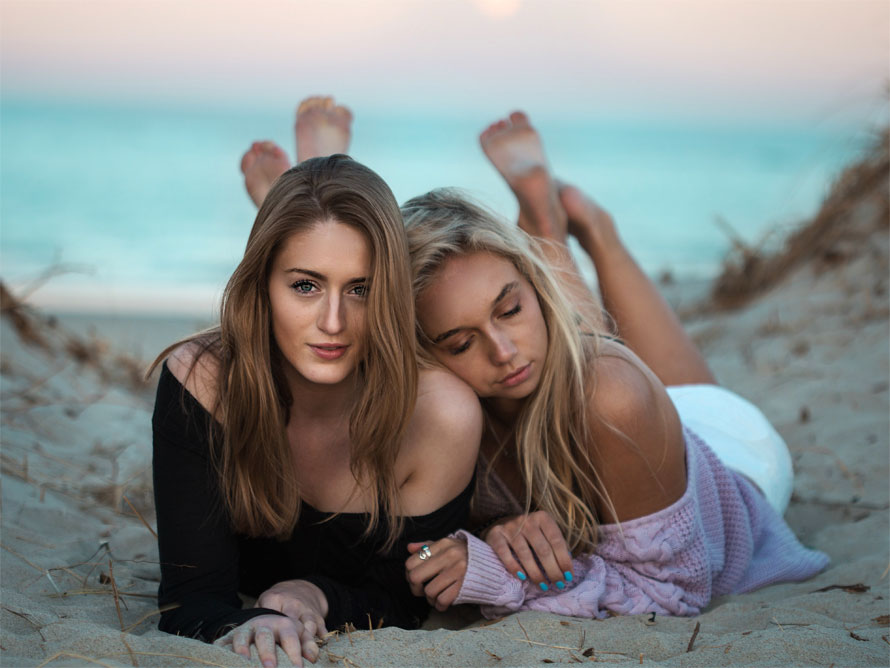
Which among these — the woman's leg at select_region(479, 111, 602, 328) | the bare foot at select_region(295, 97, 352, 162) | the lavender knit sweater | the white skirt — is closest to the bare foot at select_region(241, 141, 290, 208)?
the bare foot at select_region(295, 97, 352, 162)

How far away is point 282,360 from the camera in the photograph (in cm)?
258

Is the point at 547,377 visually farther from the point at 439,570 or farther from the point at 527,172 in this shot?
the point at 527,172

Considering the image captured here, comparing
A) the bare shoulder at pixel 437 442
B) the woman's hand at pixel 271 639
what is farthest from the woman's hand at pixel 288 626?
the bare shoulder at pixel 437 442

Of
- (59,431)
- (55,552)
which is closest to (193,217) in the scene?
(59,431)

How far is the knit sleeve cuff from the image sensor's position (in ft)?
8.45

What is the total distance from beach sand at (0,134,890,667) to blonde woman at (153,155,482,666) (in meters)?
0.20

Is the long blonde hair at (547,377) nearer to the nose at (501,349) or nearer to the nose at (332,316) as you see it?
the nose at (501,349)

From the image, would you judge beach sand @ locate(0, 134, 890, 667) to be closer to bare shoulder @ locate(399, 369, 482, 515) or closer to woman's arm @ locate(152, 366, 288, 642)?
woman's arm @ locate(152, 366, 288, 642)

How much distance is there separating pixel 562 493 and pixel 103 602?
4.84 ft

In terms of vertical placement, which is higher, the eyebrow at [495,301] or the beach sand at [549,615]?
the eyebrow at [495,301]

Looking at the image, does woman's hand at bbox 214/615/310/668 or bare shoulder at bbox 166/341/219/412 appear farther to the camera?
bare shoulder at bbox 166/341/219/412

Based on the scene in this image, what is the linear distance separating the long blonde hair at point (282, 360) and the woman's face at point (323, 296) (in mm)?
29

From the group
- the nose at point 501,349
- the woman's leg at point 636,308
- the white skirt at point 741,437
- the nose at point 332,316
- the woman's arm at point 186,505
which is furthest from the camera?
the woman's leg at point 636,308

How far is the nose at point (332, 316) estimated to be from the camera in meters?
2.33
